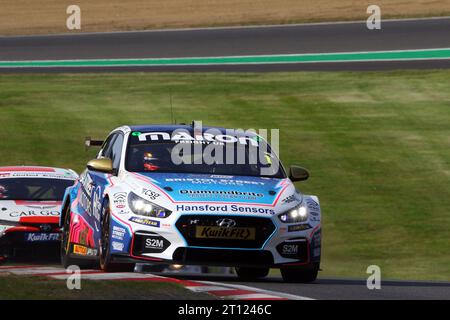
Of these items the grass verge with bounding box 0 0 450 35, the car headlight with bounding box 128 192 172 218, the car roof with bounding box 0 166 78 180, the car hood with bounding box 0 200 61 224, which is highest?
the grass verge with bounding box 0 0 450 35

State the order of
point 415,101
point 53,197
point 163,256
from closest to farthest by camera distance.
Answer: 1. point 163,256
2. point 53,197
3. point 415,101

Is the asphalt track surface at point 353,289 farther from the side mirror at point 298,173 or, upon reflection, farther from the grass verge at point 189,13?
the grass verge at point 189,13

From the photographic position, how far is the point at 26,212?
49.2 feet

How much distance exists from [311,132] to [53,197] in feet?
28.7

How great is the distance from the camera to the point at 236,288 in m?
10.4

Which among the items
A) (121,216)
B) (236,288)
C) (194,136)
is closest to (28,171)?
(194,136)

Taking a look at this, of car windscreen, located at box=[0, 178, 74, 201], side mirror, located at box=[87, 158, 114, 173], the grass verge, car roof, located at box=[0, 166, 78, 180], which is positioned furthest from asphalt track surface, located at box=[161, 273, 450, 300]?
the grass verge

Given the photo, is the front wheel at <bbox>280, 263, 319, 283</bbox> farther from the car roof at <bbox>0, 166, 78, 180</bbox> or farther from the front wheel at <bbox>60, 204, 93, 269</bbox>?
the car roof at <bbox>0, 166, 78, 180</bbox>

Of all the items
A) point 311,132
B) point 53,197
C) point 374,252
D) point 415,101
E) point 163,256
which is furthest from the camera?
point 415,101

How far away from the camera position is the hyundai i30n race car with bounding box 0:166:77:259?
14.9m

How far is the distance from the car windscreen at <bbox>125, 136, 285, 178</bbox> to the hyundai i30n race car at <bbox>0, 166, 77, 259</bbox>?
2768 millimetres

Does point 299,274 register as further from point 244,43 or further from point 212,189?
point 244,43

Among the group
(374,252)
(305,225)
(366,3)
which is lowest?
(374,252)

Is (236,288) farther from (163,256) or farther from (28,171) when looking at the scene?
(28,171)
